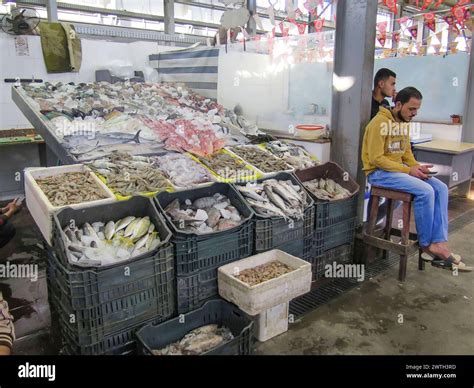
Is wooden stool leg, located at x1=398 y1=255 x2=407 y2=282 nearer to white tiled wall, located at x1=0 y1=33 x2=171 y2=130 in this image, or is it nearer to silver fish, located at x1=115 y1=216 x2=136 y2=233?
silver fish, located at x1=115 y1=216 x2=136 y2=233

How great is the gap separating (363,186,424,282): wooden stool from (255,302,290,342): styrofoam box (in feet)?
4.53

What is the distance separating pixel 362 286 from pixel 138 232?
6.91ft

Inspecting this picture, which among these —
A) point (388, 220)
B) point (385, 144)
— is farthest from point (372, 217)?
point (385, 144)

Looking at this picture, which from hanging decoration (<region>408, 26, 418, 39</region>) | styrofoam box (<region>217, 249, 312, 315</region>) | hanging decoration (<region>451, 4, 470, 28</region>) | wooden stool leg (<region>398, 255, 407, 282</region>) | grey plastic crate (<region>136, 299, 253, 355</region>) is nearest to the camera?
grey plastic crate (<region>136, 299, 253, 355</region>)

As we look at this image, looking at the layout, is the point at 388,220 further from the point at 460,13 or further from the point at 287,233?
the point at 460,13

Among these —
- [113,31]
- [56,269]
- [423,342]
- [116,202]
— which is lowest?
[423,342]

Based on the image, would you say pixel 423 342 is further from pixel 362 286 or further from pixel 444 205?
pixel 444 205

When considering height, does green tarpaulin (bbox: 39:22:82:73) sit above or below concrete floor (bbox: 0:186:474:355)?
above

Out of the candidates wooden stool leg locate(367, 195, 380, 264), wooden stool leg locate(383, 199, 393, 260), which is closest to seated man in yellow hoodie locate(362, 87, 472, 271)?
wooden stool leg locate(367, 195, 380, 264)

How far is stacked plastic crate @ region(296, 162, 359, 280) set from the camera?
12.0 ft

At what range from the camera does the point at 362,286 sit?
3.68m

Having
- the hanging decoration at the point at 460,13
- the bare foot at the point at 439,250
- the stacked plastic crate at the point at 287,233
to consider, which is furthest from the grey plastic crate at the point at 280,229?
the hanging decoration at the point at 460,13

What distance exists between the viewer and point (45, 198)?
2.81 meters
